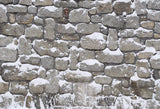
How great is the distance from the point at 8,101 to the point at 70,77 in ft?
2.93

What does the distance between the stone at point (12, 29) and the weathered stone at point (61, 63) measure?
63 centimetres

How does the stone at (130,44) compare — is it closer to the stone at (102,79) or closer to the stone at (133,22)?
the stone at (133,22)

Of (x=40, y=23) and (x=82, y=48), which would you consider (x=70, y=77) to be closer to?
(x=82, y=48)

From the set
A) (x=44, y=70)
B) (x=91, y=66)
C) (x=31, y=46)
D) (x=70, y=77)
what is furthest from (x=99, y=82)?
(x=31, y=46)

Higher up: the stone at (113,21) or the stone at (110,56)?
the stone at (113,21)

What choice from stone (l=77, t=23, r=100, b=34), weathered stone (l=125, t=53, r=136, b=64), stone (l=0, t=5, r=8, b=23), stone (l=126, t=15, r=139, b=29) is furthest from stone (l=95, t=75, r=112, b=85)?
stone (l=0, t=5, r=8, b=23)

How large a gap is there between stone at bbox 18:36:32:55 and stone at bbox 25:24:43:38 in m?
0.08

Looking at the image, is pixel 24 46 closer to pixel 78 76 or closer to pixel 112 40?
pixel 78 76

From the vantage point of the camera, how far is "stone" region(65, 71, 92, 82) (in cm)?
242

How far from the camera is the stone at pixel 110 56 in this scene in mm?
2414

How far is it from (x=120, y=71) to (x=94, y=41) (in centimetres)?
53

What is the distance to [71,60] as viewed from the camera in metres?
2.44

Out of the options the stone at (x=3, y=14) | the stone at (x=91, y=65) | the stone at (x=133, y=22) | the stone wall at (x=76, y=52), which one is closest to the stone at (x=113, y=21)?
the stone wall at (x=76, y=52)

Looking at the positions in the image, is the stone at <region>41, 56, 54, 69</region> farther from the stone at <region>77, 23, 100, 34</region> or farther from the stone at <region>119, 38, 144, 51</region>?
the stone at <region>119, 38, 144, 51</region>
